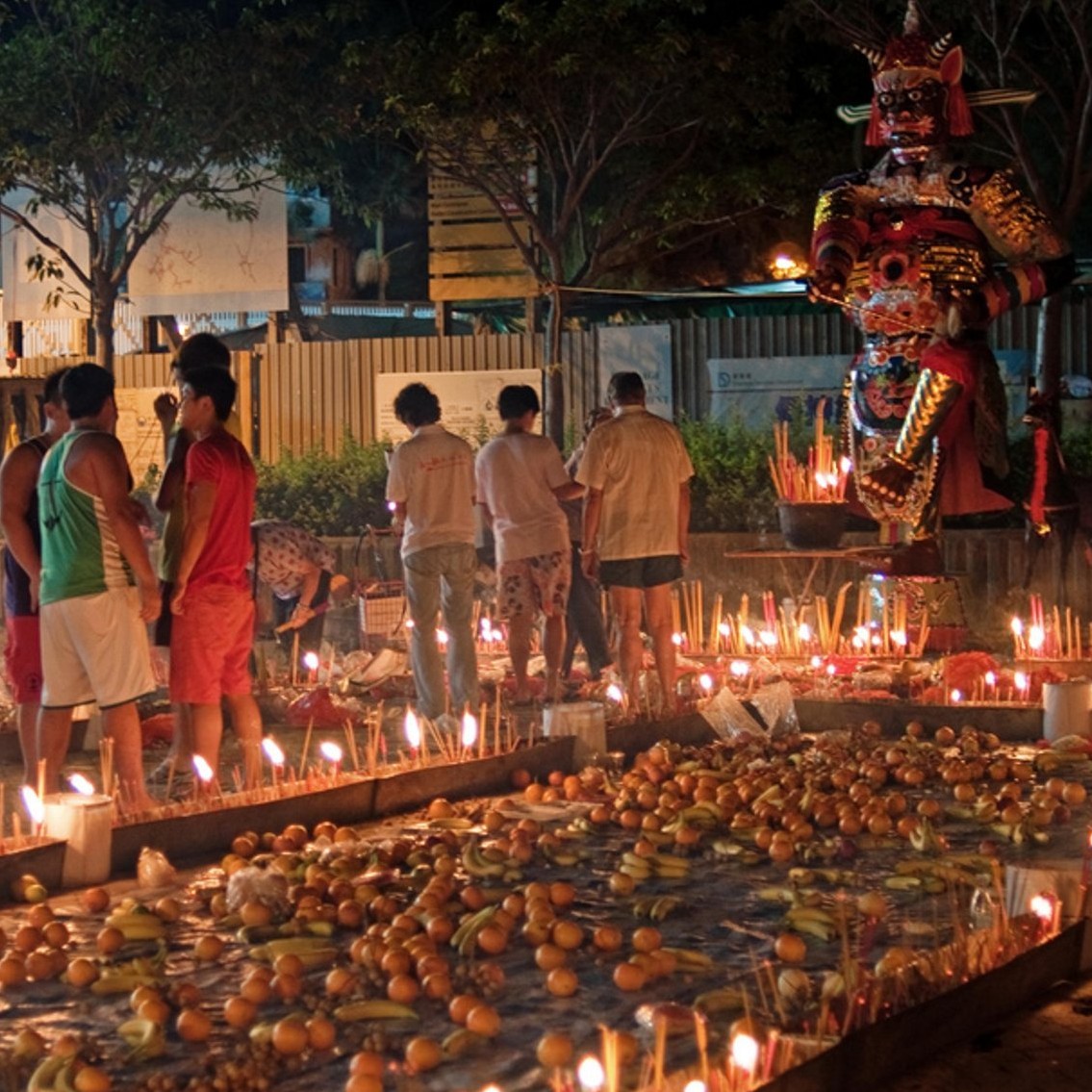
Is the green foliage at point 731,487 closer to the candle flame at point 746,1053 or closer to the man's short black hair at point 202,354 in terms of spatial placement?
the man's short black hair at point 202,354

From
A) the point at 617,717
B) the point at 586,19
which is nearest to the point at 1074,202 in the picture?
the point at 586,19

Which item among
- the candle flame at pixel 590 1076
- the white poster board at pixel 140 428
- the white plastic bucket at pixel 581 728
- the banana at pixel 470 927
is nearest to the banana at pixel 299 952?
the banana at pixel 470 927

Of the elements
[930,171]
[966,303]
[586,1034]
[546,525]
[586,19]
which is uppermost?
[586,19]

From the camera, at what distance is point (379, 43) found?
17391mm

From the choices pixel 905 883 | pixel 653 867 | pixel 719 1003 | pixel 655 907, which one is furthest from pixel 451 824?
pixel 719 1003

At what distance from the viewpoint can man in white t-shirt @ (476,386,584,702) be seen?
36.0 ft

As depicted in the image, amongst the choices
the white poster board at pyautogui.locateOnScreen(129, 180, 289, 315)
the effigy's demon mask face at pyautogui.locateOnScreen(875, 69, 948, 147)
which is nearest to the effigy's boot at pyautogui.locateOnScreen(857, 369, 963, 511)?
the effigy's demon mask face at pyautogui.locateOnScreen(875, 69, 948, 147)

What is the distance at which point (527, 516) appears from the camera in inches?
436

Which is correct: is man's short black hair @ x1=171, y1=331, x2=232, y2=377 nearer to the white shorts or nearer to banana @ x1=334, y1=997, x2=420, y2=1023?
the white shorts

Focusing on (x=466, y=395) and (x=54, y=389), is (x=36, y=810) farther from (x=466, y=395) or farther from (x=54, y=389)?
(x=466, y=395)

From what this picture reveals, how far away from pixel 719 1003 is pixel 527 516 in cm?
602

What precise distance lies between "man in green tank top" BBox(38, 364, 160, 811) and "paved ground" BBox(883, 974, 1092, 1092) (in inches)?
145

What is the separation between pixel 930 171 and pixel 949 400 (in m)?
1.31

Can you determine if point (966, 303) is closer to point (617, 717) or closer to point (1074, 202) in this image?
point (617, 717)
